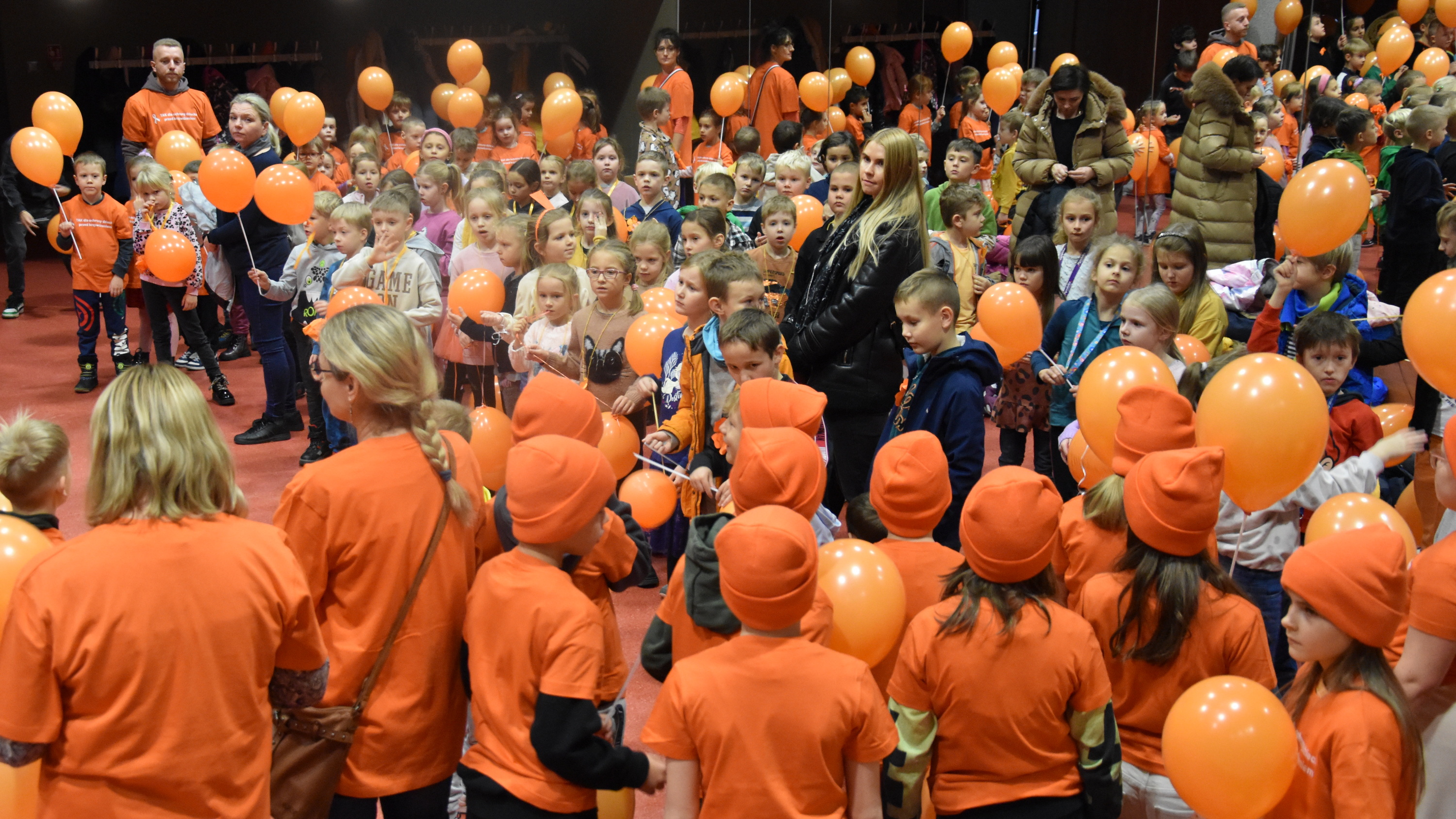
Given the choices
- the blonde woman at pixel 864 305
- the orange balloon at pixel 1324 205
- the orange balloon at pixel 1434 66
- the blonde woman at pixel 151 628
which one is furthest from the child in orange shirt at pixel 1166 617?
the orange balloon at pixel 1434 66

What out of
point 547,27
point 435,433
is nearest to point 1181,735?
point 435,433

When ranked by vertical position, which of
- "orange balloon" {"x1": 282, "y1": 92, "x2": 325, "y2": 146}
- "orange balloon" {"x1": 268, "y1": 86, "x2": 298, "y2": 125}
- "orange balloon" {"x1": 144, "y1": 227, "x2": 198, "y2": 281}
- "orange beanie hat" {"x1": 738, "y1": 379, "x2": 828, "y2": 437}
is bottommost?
"orange beanie hat" {"x1": 738, "y1": 379, "x2": 828, "y2": 437}

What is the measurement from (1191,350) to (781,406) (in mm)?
1845

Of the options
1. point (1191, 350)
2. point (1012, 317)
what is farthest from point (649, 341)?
point (1191, 350)

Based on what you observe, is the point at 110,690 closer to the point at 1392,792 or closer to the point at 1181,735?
the point at 1181,735

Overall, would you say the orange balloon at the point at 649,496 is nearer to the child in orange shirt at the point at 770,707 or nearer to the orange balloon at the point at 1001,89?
the child in orange shirt at the point at 770,707

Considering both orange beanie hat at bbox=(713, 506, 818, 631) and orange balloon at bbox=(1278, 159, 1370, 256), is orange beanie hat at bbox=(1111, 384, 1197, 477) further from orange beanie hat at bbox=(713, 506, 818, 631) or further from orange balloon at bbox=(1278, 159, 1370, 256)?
orange balloon at bbox=(1278, 159, 1370, 256)

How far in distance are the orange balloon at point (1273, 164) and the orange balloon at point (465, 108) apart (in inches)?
210

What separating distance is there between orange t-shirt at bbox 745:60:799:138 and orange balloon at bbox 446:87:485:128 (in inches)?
88.6

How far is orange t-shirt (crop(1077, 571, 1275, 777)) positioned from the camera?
2.29 metres

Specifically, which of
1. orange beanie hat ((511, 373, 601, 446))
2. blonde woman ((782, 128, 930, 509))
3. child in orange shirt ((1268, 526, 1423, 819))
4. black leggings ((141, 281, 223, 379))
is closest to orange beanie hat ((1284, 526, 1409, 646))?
child in orange shirt ((1268, 526, 1423, 819))

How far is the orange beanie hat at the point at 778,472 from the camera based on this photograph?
2402 mm

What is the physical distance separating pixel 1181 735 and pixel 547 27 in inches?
434

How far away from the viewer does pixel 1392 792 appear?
6.39 ft
